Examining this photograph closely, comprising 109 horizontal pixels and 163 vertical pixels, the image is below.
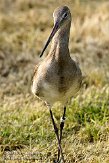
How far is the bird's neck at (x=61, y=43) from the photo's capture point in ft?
17.9

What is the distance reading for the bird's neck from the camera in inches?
215

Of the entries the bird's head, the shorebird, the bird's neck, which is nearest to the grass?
the shorebird

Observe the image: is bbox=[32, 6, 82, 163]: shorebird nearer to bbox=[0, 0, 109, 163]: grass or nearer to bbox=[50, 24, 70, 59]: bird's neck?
bbox=[50, 24, 70, 59]: bird's neck

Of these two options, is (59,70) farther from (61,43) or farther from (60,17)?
(60,17)

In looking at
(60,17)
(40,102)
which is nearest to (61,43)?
(60,17)

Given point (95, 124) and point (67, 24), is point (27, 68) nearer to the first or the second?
point (95, 124)

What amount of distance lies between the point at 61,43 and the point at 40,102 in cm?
196

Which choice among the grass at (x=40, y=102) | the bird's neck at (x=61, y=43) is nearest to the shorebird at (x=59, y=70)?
the bird's neck at (x=61, y=43)

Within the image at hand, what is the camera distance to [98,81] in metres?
8.12

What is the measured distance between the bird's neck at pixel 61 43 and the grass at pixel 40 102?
0.97m

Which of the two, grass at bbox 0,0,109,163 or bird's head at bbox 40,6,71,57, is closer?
bird's head at bbox 40,6,71,57

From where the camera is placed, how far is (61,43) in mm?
5512

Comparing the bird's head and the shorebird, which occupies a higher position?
the bird's head

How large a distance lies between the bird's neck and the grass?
38.2 inches
